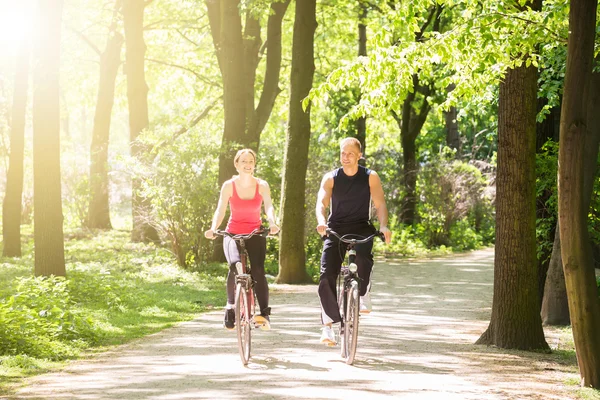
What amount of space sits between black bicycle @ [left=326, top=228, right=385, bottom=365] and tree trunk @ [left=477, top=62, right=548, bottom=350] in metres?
2.51

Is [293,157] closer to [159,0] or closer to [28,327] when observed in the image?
[28,327]

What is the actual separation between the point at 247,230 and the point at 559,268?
18.0 ft

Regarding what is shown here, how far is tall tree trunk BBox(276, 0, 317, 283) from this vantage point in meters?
18.5

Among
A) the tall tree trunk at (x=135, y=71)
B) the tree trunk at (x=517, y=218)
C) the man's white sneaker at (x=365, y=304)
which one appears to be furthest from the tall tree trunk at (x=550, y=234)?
the tall tree trunk at (x=135, y=71)

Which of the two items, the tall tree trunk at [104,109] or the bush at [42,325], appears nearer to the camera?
the bush at [42,325]

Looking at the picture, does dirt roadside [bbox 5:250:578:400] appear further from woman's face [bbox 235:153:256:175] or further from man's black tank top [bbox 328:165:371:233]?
woman's face [bbox 235:153:256:175]

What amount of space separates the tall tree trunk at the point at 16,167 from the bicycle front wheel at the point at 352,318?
53.6ft

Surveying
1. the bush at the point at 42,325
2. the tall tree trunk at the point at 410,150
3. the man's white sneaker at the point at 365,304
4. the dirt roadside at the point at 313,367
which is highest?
the tall tree trunk at the point at 410,150

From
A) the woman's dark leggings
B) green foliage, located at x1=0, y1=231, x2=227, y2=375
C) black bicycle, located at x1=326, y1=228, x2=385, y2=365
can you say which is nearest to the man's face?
black bicycle, located at x1=326, y1=228, x2=385, y2=365

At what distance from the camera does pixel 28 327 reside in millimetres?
10320

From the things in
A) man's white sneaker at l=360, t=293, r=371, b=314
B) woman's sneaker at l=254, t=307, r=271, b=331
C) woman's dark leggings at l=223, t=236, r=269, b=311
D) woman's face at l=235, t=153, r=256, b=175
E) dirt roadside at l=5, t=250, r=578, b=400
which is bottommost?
dirt roadside at l=5, t=250, r=578, b=400

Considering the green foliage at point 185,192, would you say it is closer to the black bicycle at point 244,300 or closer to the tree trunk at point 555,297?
the tree trunk at point 555,297

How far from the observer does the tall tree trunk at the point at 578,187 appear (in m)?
8.23

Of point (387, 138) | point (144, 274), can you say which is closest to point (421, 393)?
point (144, 274)
